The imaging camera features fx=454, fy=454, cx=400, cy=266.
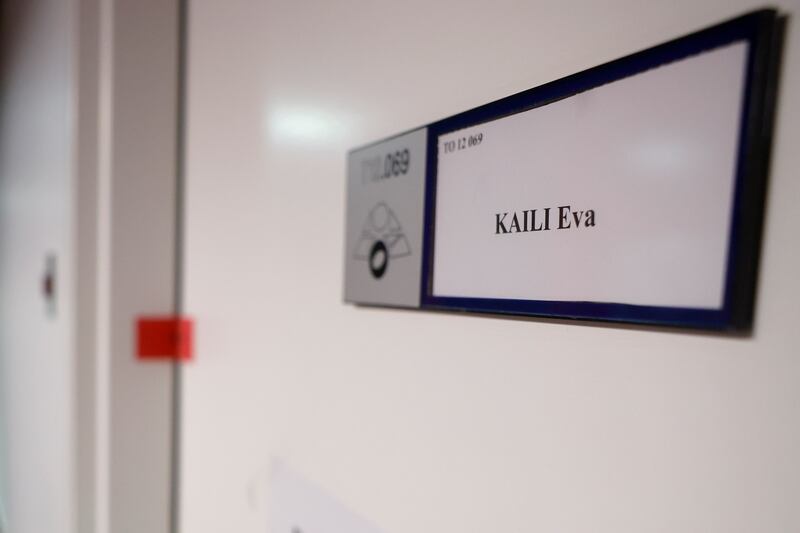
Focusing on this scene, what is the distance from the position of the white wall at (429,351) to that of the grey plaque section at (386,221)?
0.02 m

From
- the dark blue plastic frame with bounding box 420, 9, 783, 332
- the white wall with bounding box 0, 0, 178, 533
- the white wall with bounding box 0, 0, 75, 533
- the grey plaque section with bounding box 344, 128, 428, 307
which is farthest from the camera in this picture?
the white wall with bounding box 0, 0, 75, 533

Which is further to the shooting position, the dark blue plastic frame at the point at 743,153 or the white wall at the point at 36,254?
the white wall at the point at 36,254

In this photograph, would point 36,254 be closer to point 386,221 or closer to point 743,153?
point 386,221

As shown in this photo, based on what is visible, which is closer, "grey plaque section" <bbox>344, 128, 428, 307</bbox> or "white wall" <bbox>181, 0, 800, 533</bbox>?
"white wall" <bbox>181, 0, 800, 533</bbox>

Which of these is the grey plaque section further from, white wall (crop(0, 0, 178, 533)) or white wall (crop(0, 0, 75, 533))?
white wall (crop(0, 0, 75, 533))

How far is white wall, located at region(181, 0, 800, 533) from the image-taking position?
0.69 feet

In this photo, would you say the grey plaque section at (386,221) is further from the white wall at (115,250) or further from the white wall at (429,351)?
the white wall at (115,250)

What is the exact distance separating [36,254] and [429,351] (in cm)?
130

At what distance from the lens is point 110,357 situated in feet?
2.60

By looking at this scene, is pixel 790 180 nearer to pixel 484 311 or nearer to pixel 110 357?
pixel 484 311

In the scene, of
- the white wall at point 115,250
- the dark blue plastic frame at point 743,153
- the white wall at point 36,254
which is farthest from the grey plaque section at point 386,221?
the white wall at point 36,254

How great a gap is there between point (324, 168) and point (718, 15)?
0.37 meters

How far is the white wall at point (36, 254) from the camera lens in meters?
0.89

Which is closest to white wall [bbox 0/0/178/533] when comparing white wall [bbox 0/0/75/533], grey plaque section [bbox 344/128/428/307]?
white wall [bbox 0/0/75/533]
